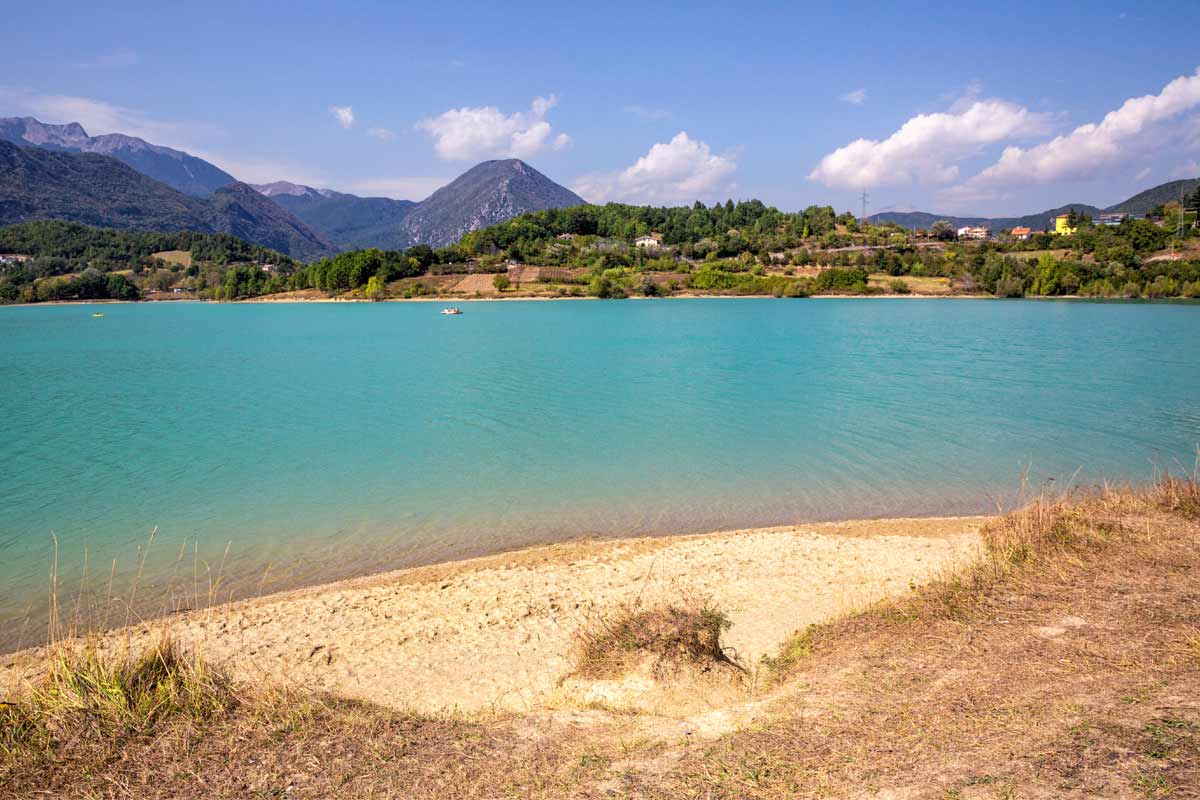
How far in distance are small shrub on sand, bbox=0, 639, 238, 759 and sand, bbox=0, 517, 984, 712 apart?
0.86 m

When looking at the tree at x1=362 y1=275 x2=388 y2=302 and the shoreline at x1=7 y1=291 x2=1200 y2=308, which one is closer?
the shoreline at x1=7 y1=291 x2=1200 y2=308

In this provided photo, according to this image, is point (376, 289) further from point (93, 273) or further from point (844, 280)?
point (844, 280)

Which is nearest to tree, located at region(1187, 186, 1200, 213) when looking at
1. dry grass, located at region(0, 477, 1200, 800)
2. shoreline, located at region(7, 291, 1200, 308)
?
shoreline, located at region(7, 291, 1200, 308)

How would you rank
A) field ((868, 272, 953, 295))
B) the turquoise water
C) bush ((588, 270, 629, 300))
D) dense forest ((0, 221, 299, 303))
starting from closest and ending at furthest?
1. the turquoise water
2. field ((868, 272, 953, 295))
3. bush ((588, 270, 629, 300))
4. dense forest ((0, 221, 299, 303))

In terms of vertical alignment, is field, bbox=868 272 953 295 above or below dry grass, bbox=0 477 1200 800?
above

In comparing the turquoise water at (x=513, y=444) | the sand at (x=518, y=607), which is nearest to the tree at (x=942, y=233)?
the turquoise water at (x=513, y=444)

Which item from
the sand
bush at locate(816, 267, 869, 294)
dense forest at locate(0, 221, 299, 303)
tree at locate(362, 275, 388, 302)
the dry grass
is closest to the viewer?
the dry grass

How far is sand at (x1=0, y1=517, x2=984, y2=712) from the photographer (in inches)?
303

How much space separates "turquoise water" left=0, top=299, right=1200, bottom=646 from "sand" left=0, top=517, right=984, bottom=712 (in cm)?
143

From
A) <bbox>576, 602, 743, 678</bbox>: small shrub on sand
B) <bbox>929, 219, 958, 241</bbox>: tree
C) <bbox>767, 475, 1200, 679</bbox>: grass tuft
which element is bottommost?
<bbox>576, 602, 743, 678</bbox>: small shrub on sand

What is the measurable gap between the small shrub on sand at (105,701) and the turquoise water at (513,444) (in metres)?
5.86

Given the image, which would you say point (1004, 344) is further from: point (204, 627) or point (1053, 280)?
point (1053, 280)

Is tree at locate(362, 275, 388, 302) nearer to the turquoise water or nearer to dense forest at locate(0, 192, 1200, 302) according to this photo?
dense forest at locate(0, 192, 1200, 302)

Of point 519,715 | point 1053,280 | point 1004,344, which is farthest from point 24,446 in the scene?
point 1053,280
